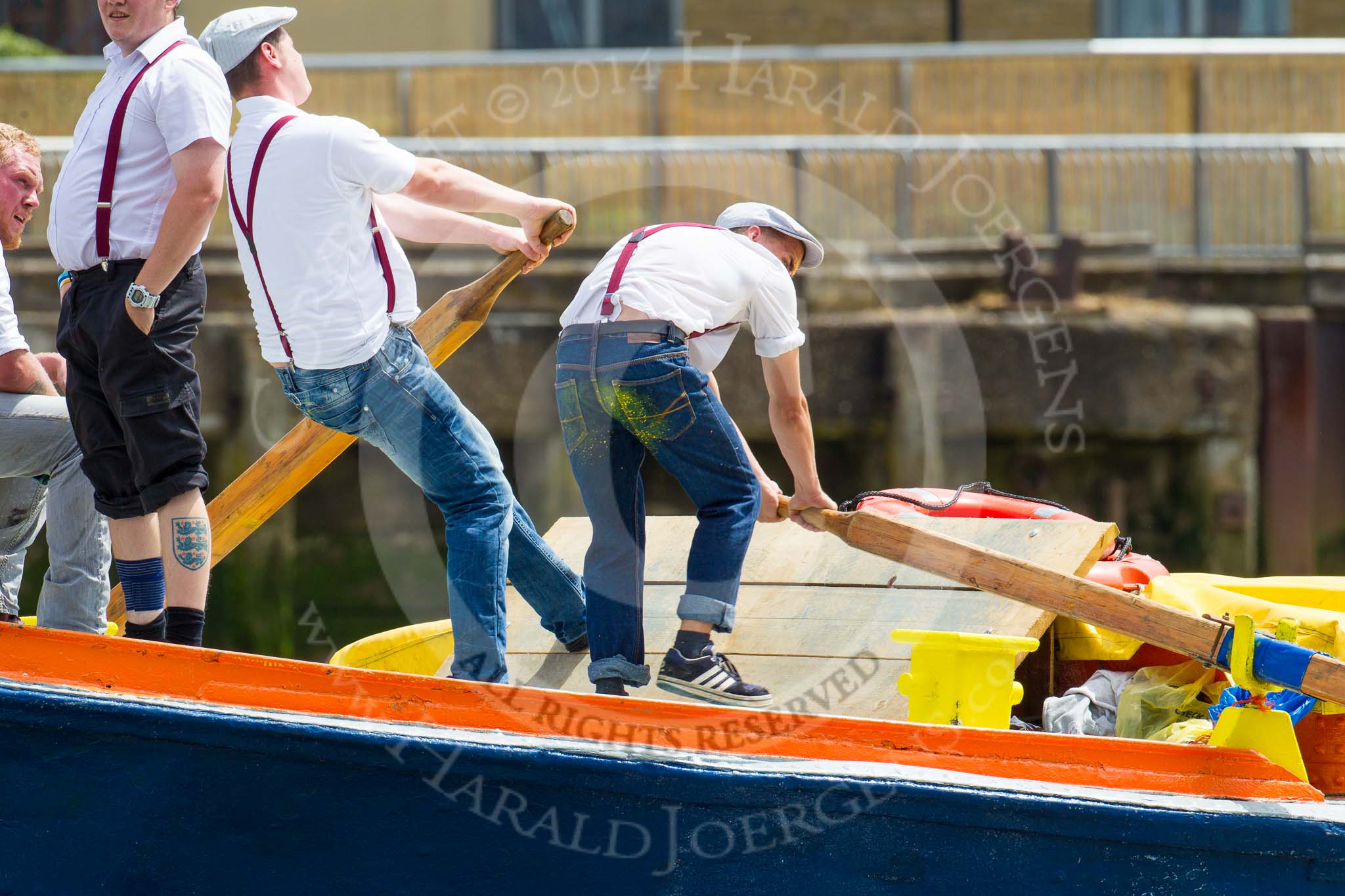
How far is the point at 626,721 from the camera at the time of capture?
3096 millimetres

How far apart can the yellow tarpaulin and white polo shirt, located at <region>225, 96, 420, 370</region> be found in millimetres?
2241

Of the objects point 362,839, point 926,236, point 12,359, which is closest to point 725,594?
point 362,839

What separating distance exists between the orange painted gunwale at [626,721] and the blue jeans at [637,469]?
2.08 ft

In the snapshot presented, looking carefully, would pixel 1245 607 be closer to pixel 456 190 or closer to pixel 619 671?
pixel 619 671

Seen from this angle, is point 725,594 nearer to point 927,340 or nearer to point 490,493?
point 490,493

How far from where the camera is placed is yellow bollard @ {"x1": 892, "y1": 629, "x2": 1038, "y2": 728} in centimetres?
341

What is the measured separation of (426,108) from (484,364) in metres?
3.55

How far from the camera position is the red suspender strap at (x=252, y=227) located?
3287 mm

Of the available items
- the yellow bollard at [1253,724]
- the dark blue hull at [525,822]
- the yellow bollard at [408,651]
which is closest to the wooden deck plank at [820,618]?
the yellow bollard at [408,651]

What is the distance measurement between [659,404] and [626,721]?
88 centimetres

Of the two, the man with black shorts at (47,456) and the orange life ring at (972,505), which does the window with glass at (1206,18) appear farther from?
the man with black shorts at (47,456)

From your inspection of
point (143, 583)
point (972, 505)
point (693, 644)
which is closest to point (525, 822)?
point (693, 644)

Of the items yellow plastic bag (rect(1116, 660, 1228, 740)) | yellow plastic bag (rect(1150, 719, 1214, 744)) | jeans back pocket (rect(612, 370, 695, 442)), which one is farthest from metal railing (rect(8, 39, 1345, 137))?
yellow plastic bag (rect(1150, 719, 1214, 744))

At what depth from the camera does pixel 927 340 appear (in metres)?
9.80
